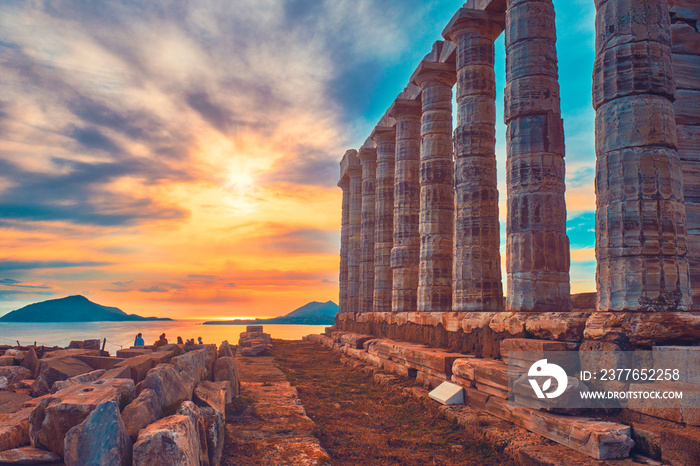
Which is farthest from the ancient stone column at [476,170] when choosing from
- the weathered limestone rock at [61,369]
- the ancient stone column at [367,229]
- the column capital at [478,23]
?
the ancient stone column at [367,229]

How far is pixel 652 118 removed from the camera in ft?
29.2

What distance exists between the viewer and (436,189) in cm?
1800

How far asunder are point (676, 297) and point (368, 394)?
7150 millimetres

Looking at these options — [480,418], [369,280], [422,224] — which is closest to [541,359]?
[480,418]

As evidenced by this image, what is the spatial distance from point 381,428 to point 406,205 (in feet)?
43.6

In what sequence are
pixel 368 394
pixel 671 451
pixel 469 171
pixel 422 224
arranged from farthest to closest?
pixel 422 224 → pixel 469 171 → pixel 368 394 → pixel 671 451

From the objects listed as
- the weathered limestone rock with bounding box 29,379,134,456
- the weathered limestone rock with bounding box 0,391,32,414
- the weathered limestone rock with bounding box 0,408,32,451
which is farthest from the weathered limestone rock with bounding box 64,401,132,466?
the weathered limestone rock with bounding box 0,391,32,414

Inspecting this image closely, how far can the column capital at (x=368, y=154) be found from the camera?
2784 centimetres

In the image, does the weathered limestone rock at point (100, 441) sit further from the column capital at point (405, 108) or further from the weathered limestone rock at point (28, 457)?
the column capital at point (405, 108)

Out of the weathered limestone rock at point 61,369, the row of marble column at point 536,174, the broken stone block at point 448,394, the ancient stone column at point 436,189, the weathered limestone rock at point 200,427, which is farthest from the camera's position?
the ancient stone column at point 436,189

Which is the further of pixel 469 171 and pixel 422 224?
pixel 422 224

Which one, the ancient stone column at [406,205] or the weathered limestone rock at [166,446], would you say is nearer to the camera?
the weathered limestone rock at [166,446]

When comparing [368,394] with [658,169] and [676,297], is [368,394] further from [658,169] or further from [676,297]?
[658,169]

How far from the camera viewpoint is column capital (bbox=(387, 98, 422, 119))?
21.3 metres
